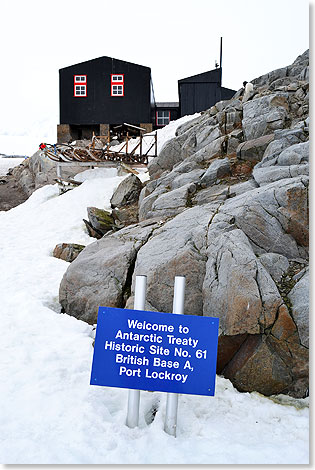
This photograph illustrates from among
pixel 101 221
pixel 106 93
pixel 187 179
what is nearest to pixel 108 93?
pixel 106 93

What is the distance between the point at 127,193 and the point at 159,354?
12.9 m

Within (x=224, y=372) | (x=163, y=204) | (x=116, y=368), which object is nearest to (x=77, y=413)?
(x=116, y=368)

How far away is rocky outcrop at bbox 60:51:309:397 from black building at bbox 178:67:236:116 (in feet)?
107

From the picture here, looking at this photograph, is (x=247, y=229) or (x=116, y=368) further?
(x=247, y=229)

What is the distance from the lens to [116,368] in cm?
440

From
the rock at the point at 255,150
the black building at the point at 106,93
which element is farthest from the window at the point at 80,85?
the rock at the point at 255,150

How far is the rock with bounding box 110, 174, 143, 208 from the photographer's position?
16531mm

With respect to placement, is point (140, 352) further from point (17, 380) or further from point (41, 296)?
point (41, 296)

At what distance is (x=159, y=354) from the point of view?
4.34 m

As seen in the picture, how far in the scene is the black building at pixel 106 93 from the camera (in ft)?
129

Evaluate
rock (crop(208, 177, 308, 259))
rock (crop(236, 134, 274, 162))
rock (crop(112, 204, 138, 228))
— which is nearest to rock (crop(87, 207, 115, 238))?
rock (crop(112, 204, 138, 228))

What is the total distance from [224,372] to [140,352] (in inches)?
84.7

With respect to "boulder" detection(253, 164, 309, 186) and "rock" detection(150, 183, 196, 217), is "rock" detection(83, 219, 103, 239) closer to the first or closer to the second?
"rock" detection(150, 183, 196, 217)

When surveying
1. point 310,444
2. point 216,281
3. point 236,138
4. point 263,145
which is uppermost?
point 236,138
